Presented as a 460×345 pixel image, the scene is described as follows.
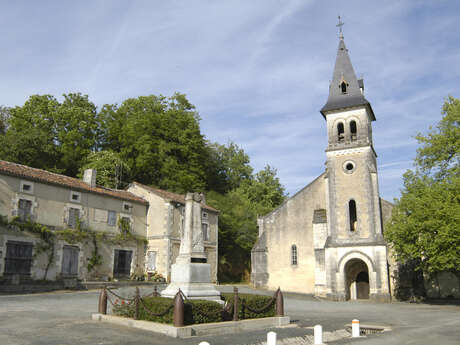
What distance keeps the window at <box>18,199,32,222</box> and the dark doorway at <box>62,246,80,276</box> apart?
308cm

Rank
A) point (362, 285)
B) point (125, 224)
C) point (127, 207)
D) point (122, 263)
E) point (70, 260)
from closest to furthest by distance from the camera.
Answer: point (70, 260) < point (362, 285) < point (122, 263) < point (125, 224) < point (127, 207)

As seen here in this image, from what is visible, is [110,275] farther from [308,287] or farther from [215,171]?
[215,171]

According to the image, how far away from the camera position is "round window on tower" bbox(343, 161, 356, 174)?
27.1 m

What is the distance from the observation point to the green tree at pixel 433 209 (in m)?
19.2

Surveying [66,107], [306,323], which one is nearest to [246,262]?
[66,107]

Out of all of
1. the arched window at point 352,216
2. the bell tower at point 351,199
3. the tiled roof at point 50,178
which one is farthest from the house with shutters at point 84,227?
the arched window at point 352,216

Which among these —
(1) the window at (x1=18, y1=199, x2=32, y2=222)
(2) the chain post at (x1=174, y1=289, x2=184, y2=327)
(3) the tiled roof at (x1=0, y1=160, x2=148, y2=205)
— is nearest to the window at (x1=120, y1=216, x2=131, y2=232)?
(3) the tiled roof at (x1=0, y1=160, x2=148, y2=205)

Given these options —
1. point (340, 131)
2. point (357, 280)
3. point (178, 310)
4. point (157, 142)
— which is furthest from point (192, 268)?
point (157, 142)

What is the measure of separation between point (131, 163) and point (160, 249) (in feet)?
38.4

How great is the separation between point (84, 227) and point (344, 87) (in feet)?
71.0

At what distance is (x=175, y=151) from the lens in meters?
39.8

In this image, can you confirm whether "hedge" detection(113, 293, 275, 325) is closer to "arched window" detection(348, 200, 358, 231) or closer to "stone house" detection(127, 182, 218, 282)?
"arched window" detection(348, 200, 358, 231)

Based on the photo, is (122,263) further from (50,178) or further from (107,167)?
(107,167)

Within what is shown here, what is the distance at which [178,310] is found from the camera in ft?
31.8
